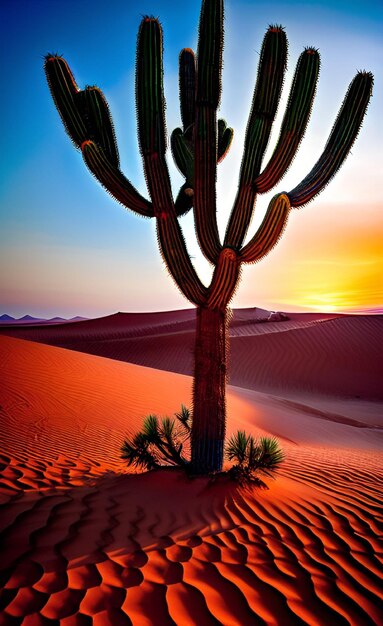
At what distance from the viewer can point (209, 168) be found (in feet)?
15.8

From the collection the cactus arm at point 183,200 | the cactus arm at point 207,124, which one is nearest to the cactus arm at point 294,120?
the cactus arm at point 207,124

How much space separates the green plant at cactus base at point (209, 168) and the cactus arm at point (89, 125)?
0.04 ft

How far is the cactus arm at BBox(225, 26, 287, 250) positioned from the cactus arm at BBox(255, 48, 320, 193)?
0.17 metres

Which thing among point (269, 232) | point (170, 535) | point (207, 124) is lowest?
point (170, 535)

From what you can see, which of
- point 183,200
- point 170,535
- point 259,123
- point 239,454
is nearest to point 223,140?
point 183,200

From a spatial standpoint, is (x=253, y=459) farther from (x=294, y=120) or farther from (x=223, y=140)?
(x=223, y=140)

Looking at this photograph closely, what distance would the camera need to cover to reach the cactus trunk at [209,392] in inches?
184

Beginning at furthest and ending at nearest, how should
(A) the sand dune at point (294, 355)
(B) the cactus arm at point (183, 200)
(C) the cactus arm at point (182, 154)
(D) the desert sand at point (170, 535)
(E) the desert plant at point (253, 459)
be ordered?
(A) the sand dune at point (294, 355)
(B) the cactus arm at point (183, 200)
(C) the cactus arm at point (182, 154)
(E) the desert plant at point (253, 459)
(D) the desert sand at point (170, 535)

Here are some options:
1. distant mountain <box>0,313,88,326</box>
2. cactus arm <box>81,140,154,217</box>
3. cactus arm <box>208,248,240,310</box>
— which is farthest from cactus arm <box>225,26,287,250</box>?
distant mountain <box>0,313,88,326</box>

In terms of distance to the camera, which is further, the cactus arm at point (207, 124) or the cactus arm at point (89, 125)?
the cactus arm at point (89, 125)

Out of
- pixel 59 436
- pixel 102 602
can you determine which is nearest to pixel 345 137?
pixel 102 602

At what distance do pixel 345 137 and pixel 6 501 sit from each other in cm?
601

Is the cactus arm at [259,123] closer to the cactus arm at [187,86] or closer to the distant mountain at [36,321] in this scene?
the cactus arm at [187,86]

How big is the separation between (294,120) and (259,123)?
470 mm
